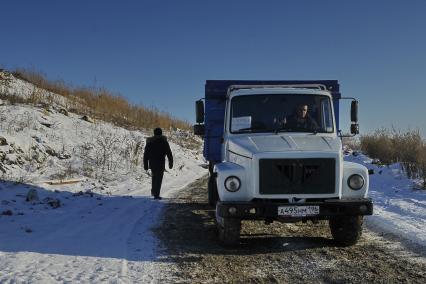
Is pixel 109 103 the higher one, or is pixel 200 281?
pixel 109 103

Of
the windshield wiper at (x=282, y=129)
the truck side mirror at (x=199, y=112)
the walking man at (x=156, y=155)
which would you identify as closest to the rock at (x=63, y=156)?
the walking man at (x=156, y=155)

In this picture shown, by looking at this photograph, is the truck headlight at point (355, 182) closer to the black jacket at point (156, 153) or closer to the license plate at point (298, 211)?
the license plate at point (298, 211)

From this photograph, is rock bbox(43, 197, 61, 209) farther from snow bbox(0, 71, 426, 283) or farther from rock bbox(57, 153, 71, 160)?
rock bbox(57, 153, 71, 160)

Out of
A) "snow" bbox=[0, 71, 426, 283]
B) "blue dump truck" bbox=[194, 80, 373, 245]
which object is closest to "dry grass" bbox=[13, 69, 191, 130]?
"snow" bbox=[0, 71, 426, 283]

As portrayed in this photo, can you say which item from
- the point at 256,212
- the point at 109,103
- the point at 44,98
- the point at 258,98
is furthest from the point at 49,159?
the point at 109,103

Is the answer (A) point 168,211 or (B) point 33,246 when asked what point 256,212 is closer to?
(B) point 33,246

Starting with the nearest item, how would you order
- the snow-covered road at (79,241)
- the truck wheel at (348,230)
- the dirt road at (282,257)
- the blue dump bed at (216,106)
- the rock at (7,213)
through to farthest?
the snow-covered road at (79,241) → the dirt road at (282,257) → the truck wheel at (348,230) → the rock at (7,213) → the blue dump bed at (216,106)

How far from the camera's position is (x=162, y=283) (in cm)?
544

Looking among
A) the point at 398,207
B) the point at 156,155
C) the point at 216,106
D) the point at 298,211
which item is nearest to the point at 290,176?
the point at 298,211

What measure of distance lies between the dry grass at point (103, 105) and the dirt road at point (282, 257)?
14787 mm

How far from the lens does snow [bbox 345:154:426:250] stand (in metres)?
8.45

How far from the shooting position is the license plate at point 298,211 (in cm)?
695

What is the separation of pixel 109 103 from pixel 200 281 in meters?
25.3

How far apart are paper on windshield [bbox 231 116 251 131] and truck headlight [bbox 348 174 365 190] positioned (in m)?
1.93
